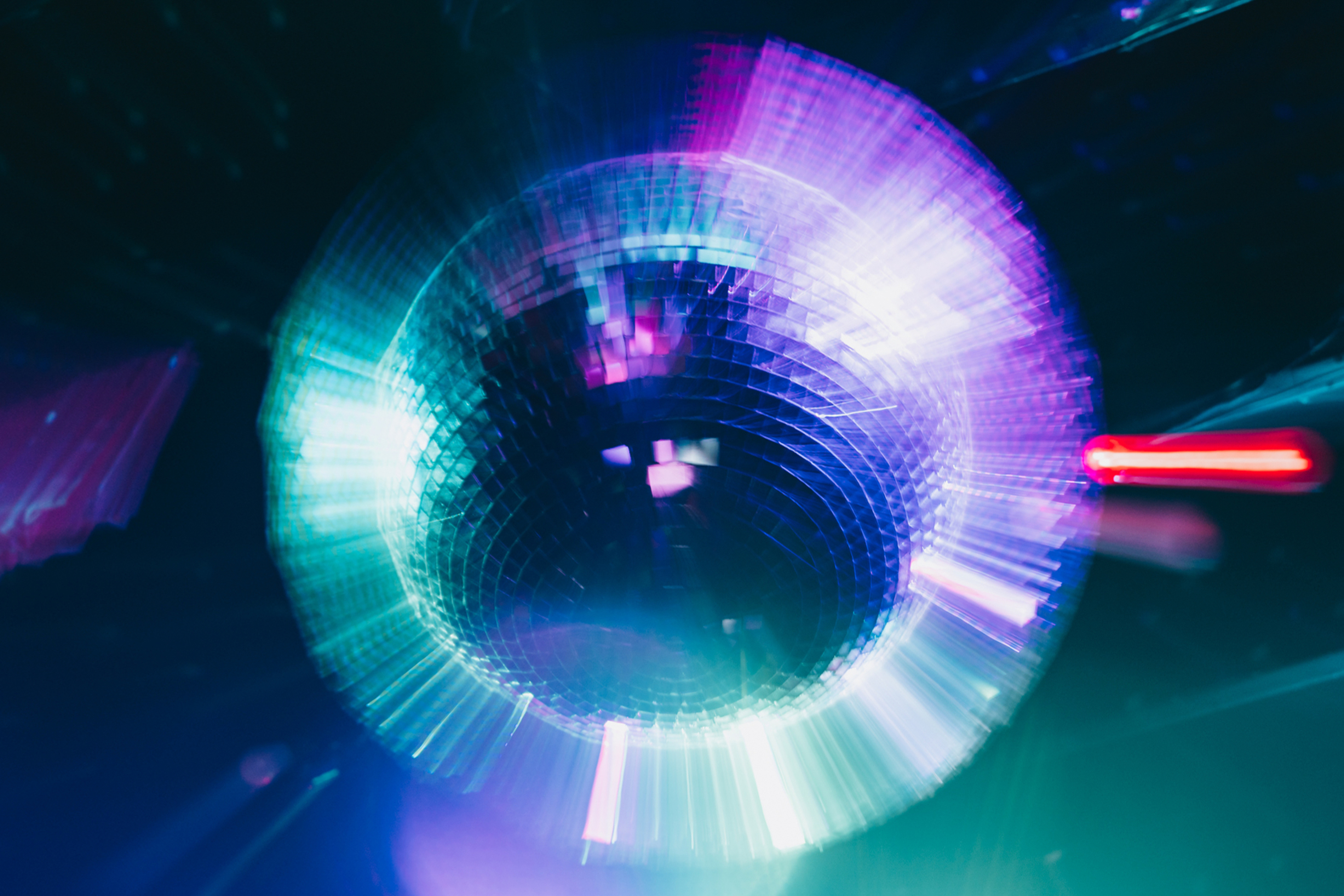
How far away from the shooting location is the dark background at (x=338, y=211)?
19.5 inches

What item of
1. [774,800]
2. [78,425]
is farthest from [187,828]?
[774,800]

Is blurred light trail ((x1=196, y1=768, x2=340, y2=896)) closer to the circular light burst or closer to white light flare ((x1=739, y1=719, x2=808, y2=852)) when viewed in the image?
the circular light burst

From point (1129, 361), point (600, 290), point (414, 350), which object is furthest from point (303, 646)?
point (1129, 361)

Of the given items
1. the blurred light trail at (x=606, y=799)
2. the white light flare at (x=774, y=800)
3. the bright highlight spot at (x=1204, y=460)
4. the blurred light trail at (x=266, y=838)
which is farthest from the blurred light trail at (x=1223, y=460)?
the blurred light trail at (x=266, y=838)

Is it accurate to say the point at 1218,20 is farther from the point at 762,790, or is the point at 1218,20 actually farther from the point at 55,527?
the point at 55,527

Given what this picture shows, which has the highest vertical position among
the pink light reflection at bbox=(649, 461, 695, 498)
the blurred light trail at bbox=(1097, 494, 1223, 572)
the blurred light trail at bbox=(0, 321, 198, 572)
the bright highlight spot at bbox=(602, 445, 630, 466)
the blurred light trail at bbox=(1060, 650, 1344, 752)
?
the blurred light trail at bbox=(0, 321, 198, 572)

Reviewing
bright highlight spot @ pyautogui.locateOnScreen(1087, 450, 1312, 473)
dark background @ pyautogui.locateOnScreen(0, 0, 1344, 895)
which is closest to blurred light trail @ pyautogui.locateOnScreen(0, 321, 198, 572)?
dark background @ pyautogui.locateOnScreen(0, 0, 1344, 895)

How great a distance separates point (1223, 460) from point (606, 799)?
77 cm

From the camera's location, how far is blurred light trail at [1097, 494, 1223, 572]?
0.64m

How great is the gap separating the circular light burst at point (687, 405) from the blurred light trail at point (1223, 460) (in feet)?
0.36

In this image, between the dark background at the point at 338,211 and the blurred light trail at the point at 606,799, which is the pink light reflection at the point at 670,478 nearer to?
the dark background at the point at 338,211

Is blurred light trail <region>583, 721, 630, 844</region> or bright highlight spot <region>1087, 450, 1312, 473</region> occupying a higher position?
bright highlight spot <region>1087, 450, 1312, 473</region>

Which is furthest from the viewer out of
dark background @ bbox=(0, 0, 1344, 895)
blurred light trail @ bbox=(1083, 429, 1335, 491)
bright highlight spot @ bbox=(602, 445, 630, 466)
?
blurred light trail @ bbox=(1083, 429, 1335, 491)

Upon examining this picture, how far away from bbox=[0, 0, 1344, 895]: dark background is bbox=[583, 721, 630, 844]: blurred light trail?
0.51 ft
